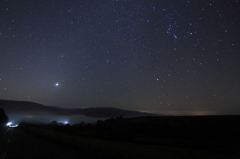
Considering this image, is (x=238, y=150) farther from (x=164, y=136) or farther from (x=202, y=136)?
(x=164, y=136)

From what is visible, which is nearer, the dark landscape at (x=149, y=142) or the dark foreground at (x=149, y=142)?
the dark foreground at (x=149, y=142)

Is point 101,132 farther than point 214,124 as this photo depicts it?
Yes

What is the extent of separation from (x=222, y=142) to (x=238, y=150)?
3.05 metres

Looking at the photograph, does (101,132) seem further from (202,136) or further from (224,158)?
(224,158)

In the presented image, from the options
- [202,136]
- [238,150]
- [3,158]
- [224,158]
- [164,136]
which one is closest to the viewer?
[3,158]

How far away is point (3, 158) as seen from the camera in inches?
388

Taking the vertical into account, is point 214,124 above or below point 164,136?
above

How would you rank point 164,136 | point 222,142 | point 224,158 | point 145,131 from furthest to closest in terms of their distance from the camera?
point 145,131, point 164,136, point 222,142, point 224,158

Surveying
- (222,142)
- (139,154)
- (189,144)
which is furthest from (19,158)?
(222,142)

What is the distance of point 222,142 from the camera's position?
1856 centimetres

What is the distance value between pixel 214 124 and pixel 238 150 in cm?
914

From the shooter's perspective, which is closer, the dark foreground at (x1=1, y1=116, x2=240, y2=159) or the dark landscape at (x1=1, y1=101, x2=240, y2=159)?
the dark foreground at (x1=1, y1=116, x2=240, y2=159)

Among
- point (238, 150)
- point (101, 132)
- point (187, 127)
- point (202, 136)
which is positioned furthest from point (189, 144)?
point (101, 132)

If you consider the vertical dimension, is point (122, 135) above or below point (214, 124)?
below
